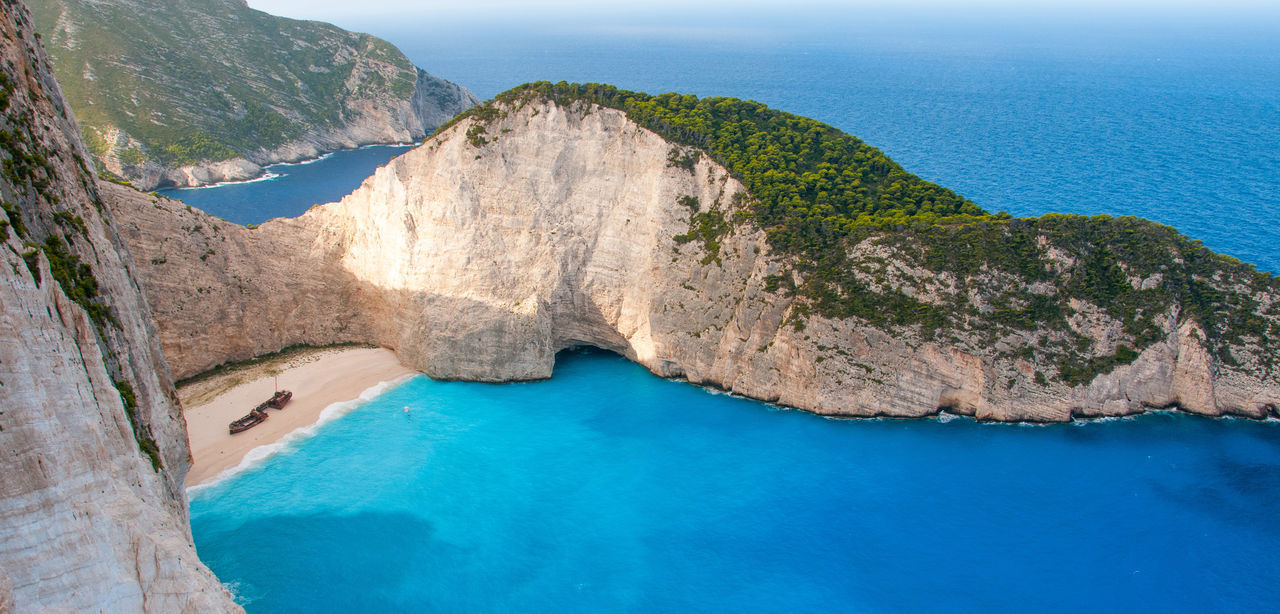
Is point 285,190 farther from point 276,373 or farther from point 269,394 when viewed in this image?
point 269,394

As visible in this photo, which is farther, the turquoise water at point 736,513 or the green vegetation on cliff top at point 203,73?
the green vegetation on cliff top at point 203,73

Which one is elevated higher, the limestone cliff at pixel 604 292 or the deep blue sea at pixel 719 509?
the limestone cliff at pixel 604 292

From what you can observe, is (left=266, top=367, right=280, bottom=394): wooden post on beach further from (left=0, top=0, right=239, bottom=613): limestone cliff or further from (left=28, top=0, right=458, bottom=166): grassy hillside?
(left=28, top=0, right=458, bottom=166): grassy hillside

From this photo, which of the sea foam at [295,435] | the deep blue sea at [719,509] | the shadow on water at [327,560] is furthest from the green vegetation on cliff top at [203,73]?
the shadow on water at [327,560]

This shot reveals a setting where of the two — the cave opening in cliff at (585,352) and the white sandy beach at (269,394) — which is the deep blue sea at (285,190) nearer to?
the white sandy beach at (269,394)

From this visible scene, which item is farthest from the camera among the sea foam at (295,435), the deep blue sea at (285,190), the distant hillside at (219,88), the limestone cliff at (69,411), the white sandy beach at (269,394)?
the distant hillside at (219,88)

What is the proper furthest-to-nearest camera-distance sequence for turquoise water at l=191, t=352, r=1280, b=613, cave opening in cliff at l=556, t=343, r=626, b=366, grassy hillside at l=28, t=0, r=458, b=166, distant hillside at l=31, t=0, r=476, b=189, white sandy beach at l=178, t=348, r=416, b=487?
grassy hillside at l=28, t=0, r=458, b=166 < distant hillside at l=31, t=0, r=476, b=189 < cave opening in cliff at l=556, t=343, r=626, b=366 < white sandy beach at l=178, t=348, r=416, b=487 < turquoise water at l=191, t=352, r=1280, b=613

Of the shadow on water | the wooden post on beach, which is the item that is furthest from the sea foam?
the shadow on water
